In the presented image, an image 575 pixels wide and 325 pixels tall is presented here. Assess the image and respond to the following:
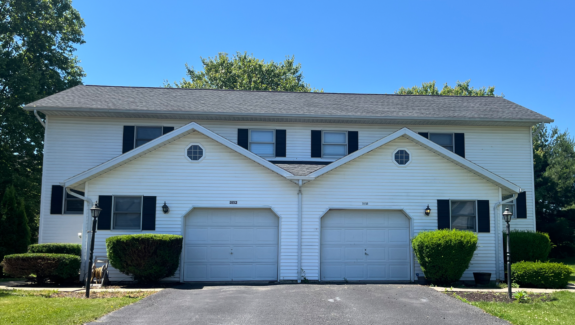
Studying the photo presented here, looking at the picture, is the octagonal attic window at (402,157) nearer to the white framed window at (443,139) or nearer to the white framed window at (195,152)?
the white framed window at (443,139)

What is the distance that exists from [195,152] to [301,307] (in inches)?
271

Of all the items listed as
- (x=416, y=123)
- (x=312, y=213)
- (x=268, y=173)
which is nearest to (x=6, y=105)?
(x=268, y=173)

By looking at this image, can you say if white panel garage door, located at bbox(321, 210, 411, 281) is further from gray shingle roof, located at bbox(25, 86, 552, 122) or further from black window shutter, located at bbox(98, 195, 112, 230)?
black window shutter, located at bbox(98, 195, 112, 230)

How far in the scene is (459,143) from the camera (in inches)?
731

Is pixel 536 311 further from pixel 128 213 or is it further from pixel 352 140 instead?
pixel 128 213

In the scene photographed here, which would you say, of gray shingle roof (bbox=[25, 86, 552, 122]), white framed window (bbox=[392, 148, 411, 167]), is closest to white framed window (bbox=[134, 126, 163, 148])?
gray shingle roof (bbox=[25, 86, 552, 122])

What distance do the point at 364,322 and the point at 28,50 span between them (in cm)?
2526

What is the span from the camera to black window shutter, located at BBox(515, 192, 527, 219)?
1847cm

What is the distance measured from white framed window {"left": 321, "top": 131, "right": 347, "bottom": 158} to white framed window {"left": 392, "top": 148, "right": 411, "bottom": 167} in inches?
108

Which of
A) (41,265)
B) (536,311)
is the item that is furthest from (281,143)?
(536,311)

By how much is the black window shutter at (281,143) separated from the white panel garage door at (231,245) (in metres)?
3.12

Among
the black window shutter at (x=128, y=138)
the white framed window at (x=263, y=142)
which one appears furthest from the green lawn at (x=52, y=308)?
the white framed window at (x=263, y=142)

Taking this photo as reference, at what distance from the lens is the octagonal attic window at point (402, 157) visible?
15852 millimetres

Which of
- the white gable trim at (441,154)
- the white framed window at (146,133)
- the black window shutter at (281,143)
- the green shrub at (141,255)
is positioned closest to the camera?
the green shrub at (141,255)
